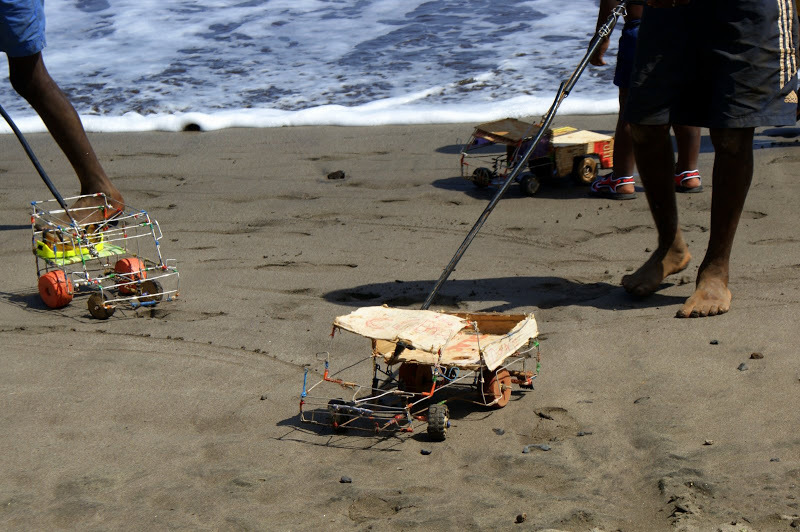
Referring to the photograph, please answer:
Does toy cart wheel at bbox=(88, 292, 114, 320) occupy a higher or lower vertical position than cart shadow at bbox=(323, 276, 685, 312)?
higher

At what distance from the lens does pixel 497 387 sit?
3.29 m

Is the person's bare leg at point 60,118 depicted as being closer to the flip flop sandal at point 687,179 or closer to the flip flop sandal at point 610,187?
the flip flop sandal at point 610,187

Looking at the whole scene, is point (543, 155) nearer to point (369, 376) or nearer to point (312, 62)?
point (369, 376)

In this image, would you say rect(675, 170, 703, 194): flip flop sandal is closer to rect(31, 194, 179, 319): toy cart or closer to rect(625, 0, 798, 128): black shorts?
rect(625, 0, 798, 128): black shorts

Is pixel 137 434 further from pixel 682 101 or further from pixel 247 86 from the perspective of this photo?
pixel 247 86

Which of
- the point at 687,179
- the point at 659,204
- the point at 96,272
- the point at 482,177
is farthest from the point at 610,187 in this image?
the point at 96,272

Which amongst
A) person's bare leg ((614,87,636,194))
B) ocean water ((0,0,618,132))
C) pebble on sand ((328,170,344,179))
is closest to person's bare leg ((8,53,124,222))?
pebble on sand ((328,170,344,179))

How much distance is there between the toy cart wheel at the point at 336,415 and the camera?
319 centimetres

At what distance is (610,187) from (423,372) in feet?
10.3

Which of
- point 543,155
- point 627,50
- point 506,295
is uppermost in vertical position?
point 627,50

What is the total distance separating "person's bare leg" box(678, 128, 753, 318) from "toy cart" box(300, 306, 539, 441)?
0.91 m

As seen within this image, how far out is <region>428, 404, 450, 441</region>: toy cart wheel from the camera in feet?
10.0

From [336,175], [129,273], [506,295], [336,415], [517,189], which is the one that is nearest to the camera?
[336,415]

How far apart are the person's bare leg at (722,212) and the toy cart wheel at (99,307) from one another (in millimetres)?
2659
